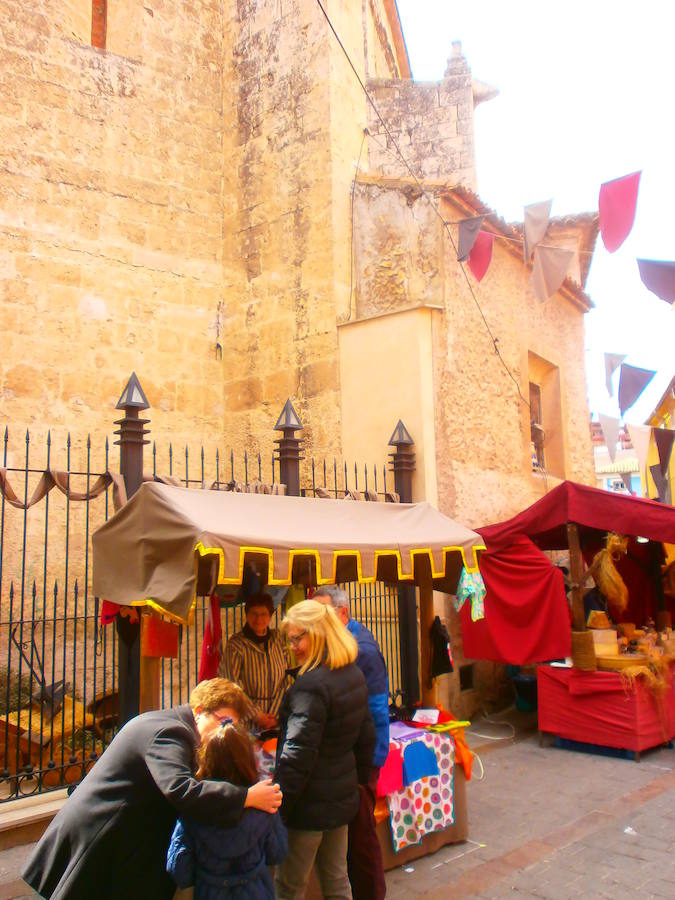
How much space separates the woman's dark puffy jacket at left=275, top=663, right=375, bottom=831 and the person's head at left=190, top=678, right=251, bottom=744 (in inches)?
17.0

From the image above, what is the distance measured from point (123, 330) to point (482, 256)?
4462 millimetres

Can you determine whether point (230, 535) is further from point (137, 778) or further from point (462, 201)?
point (462, 201)

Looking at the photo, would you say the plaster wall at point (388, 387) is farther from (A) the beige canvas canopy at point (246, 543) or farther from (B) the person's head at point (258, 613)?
(B) the person's head at point (258, 613)

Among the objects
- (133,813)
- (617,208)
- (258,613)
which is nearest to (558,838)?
(258,613)

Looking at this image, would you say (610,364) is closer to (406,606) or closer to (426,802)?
(406,606)

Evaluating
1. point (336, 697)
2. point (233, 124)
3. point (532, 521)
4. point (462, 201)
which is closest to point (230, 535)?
point (336, 697)

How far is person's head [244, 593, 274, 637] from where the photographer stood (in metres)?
4.74

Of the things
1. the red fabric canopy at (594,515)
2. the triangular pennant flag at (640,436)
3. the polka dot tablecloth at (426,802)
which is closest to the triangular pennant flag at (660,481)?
the triangular pennant flag at (640,436)

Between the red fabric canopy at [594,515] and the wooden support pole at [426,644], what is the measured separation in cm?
211

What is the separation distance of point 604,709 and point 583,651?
0.58 meters

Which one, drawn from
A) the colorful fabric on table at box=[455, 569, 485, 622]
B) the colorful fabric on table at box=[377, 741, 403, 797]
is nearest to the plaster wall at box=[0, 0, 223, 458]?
the colorful fabric on table at box=[455, 569, 485, 622]

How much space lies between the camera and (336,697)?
338 cm

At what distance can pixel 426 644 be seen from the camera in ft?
20.0

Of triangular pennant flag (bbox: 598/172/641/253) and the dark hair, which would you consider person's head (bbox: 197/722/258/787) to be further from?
triangular pennant flag (bbox: 598/172/641/253)
